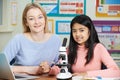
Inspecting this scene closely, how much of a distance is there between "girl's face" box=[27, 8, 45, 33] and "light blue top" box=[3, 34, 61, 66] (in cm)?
11

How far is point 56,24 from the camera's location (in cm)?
286

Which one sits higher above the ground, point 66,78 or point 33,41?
point 33,41

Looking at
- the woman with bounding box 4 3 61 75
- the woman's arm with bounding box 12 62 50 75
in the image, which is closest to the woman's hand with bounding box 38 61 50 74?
the woman's arm with bounding box 12 62 50 75

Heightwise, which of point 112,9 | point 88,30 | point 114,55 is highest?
point 112,9

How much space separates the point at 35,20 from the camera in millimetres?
1918

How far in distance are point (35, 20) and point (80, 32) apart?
14.4 inches

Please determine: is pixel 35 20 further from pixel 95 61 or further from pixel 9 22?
pixel 9 22

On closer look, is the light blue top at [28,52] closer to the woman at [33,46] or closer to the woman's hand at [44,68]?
the woman at [33,46]

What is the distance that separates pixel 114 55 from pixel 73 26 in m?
1.14

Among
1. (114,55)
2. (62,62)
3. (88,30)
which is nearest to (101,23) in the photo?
(114,55)

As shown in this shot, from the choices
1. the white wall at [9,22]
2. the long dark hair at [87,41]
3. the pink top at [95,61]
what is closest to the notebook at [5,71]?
the pink top at [95,61]

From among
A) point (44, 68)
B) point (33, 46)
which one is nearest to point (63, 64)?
point (44, 68)

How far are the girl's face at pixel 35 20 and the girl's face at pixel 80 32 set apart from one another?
0.27m

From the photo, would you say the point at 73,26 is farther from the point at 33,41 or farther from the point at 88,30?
the point at 33,41
